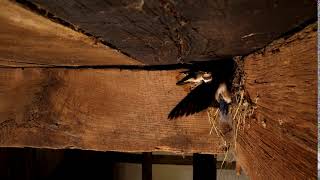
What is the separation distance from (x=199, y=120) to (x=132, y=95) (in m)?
0.23

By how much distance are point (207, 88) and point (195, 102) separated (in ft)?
0.25

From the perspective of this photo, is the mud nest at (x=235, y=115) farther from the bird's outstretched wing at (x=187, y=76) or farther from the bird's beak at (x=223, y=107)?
the bird's outstretched wing at (x=187, y=76)

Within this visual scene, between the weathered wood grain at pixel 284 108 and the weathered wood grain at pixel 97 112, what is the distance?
0.31 metres

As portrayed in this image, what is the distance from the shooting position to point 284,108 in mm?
556

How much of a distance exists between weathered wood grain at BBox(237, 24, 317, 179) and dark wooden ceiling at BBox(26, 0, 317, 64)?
4cm

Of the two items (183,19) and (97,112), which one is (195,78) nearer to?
(97,112)

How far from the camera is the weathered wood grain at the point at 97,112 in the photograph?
3.53ft

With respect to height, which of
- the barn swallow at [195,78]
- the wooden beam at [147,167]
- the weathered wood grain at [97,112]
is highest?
the barn swallow at [195,78]

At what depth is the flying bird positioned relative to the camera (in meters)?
0.94

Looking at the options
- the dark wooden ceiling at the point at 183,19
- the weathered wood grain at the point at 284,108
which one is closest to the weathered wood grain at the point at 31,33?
the dark wooden ceiling at the point at 183,19

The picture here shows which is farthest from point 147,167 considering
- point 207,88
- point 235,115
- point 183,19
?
point 183,19

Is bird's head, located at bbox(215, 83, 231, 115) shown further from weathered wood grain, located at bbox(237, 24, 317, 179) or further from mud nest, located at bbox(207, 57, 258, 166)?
weathered wood grain, located at bbox(237, 24, 317, 179)

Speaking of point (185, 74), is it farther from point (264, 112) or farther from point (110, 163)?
point (110, 163)

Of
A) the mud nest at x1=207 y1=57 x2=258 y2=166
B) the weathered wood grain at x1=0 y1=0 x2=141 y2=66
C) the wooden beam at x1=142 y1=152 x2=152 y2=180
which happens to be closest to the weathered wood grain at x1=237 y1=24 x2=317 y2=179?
the mud nest at x1=207 y1=57 x2=258 y2=166
